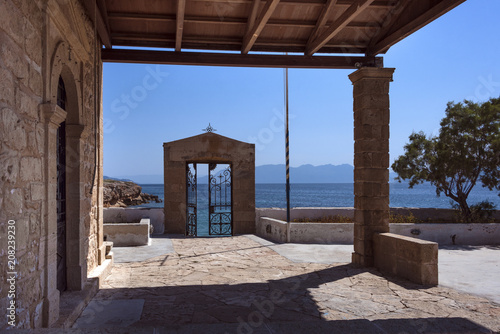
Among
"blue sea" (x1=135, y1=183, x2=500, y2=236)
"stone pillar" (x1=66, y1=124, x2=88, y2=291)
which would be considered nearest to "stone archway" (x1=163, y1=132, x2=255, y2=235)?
"stone pillar" (x1=66, y1=124, x2=88, y2=291)

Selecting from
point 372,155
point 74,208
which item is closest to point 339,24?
point 372,155

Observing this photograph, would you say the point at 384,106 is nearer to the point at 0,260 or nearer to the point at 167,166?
the point at 0,260

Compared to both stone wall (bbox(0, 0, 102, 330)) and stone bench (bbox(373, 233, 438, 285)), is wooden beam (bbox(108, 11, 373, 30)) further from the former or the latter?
stone bench (bbox(373, 233, 438, 285))

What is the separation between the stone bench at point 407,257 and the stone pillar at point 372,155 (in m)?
0.23

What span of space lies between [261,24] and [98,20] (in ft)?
7.92

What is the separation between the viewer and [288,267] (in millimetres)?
7375

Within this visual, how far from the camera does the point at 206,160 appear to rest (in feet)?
42.3

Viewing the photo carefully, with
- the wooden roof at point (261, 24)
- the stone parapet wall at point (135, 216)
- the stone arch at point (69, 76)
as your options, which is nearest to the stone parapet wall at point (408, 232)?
the stone parapet wall at point (135, 216)

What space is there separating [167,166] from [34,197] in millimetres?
9313

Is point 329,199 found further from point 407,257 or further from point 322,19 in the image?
point 322,19

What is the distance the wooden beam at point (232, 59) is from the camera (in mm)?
7145

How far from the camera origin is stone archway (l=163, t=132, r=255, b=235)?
41.1ft

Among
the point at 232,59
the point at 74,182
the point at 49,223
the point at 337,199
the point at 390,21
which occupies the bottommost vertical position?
the point at 337,199

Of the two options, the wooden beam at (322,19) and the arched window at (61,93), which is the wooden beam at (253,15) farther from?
the arched window at (61,93)
